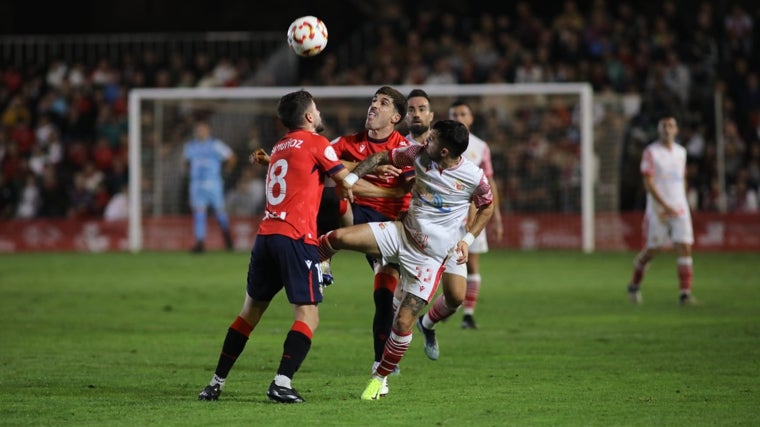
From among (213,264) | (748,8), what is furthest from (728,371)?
(748,8)

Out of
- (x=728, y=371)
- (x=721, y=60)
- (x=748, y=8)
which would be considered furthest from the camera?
(x=748, y=8)

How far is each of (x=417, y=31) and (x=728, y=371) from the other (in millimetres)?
20944

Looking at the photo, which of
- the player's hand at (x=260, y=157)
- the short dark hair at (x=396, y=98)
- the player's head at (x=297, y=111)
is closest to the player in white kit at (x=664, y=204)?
the short dark hair at (x=396, y=98)

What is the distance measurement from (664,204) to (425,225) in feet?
25.4

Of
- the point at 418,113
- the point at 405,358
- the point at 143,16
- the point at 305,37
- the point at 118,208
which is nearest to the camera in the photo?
the point at 305,37

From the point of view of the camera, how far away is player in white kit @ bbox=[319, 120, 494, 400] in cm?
875

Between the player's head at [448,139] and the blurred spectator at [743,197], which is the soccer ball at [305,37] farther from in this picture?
→ the blurred spectator at [743,197]

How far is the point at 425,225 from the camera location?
8.91m

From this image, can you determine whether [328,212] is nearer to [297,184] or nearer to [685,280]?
[297,184]

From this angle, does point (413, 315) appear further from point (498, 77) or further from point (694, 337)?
point (498, 77)

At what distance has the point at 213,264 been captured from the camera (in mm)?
22438

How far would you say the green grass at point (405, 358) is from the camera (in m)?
8.06

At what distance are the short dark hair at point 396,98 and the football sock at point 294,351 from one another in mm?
2214

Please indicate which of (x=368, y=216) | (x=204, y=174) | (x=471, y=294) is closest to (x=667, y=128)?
(x=471, y=294)
